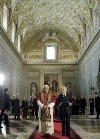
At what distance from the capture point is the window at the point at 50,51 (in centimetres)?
3412

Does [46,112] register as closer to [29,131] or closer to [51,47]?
[29,131]

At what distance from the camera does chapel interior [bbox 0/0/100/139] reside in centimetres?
2523

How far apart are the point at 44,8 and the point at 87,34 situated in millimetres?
5237

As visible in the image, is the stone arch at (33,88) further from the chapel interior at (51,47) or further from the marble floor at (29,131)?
the marble floor at (29,131)

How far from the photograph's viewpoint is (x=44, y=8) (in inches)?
1086

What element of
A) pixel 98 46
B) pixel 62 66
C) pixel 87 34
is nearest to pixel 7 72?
pixel 98 46

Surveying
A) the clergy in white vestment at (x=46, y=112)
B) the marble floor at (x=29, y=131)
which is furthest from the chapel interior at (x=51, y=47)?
the clergy in white vestment at (x=46, y=112)

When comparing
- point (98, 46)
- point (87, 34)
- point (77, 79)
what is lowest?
point (77, 79)

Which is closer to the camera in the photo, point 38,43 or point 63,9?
point 63,9

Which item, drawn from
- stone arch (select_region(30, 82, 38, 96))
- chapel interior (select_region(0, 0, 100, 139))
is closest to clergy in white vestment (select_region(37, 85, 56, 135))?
chapel interior (select_region(0, 0, 100, 139))

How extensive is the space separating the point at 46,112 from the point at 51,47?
25.6 meters

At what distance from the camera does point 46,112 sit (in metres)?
9.12

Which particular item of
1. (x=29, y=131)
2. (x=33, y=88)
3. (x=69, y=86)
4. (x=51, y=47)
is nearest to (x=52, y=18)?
(x=51, y=47)

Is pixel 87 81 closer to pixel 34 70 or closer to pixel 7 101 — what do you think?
pixel 34 70
